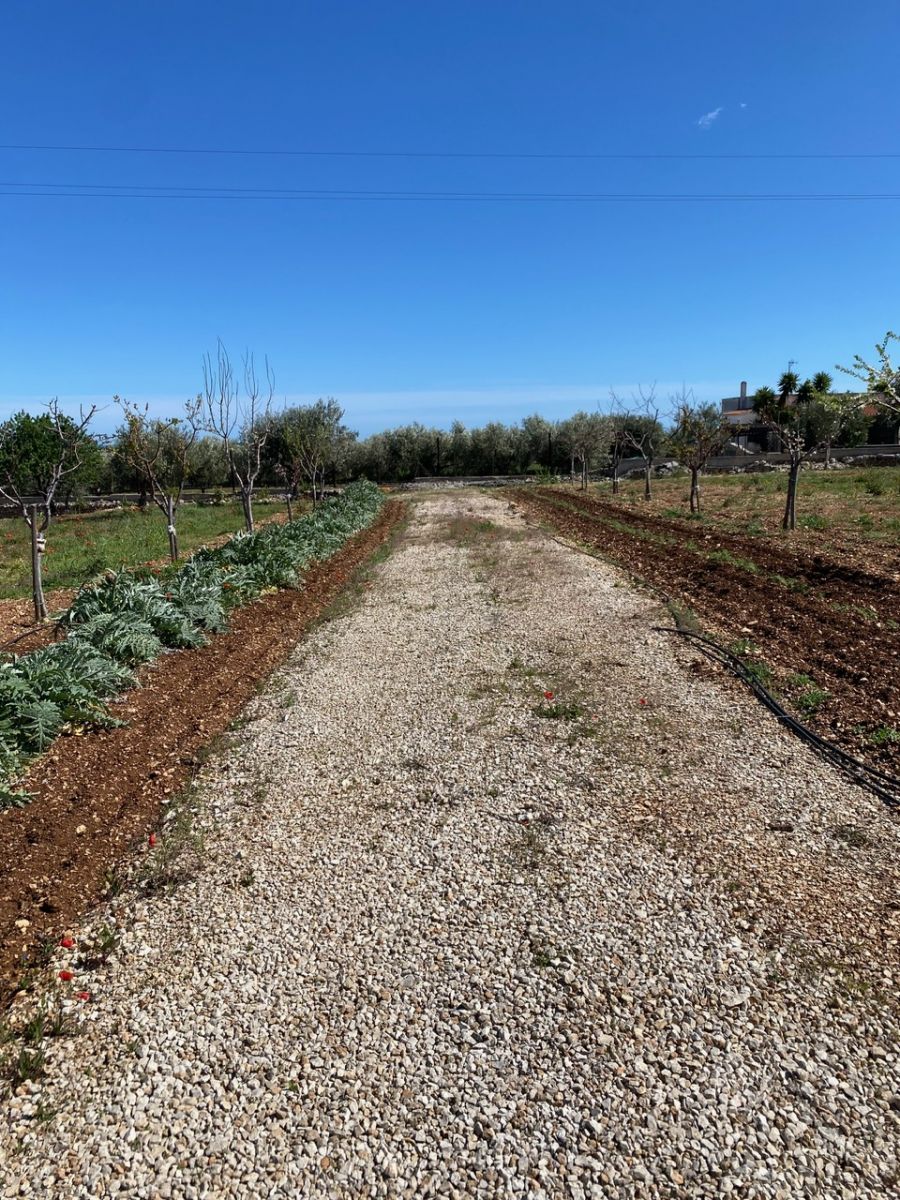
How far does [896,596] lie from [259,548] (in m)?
12.4

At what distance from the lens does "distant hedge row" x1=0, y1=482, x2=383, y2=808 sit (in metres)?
6.30

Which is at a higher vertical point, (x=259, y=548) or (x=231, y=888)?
(x=259, y=548)

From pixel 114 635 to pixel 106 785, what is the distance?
3070mm

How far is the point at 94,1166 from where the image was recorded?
9.59 feet

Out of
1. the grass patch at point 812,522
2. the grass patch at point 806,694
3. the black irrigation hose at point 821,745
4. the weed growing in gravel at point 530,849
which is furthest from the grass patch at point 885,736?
the grass patch at point 812,522

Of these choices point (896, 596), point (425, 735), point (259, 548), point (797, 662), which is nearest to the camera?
point (425, 735)

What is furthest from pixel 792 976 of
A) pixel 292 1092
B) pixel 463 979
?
pixel 292 1092

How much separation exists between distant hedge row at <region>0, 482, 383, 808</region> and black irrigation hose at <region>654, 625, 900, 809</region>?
6.78 m

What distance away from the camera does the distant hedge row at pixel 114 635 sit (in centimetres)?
630

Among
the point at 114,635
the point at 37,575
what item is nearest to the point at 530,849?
the point at 114,635

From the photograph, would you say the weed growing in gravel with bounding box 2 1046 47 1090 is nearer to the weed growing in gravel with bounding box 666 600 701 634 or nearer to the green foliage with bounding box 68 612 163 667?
the green foliage with bounding box 68 612 163 667

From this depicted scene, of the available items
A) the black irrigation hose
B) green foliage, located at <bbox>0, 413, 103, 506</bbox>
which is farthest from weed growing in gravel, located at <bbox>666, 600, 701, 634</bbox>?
green foliage, located at <bbox>0, 413, 103, 506</bbox>

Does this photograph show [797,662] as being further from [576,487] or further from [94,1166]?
[576,487]

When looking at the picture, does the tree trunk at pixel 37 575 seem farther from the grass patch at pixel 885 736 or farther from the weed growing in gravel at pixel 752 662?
the grass patch at pixel 885 736
